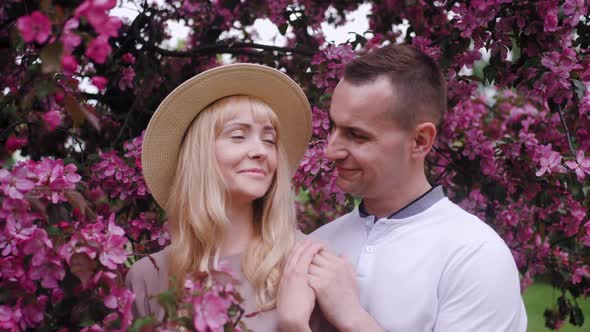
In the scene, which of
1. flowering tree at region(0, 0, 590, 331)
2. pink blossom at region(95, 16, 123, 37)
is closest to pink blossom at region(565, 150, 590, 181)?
flowering tree at region(0, 0, 590, 331)

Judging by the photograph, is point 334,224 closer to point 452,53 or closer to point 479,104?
point 452,53

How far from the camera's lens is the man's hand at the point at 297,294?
6.52 ft

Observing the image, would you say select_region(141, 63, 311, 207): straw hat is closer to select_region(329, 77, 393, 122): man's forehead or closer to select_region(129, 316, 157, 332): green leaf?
select_region(329, 77, 393, 122): man's forehead

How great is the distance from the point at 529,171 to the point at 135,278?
214 cm

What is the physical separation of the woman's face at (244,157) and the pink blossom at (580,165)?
138 centimetres

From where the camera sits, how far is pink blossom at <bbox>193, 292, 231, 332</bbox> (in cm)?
143

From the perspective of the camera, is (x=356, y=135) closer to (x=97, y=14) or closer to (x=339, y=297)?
(x=339, y=297)

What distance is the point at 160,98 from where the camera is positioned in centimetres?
387

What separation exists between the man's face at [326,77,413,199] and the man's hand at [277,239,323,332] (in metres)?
0.29

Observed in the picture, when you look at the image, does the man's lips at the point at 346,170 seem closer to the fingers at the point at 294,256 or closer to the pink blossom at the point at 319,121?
the fingers at the point at 294,256

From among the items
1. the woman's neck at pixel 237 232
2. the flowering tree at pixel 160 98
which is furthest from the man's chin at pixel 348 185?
the flowering tree at pixel 160 98

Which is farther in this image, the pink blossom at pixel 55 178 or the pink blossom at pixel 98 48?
the pink blossom at pixel 55 178

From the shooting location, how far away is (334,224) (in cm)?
265

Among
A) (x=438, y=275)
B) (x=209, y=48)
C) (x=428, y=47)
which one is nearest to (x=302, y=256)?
(x=438, y=275)
